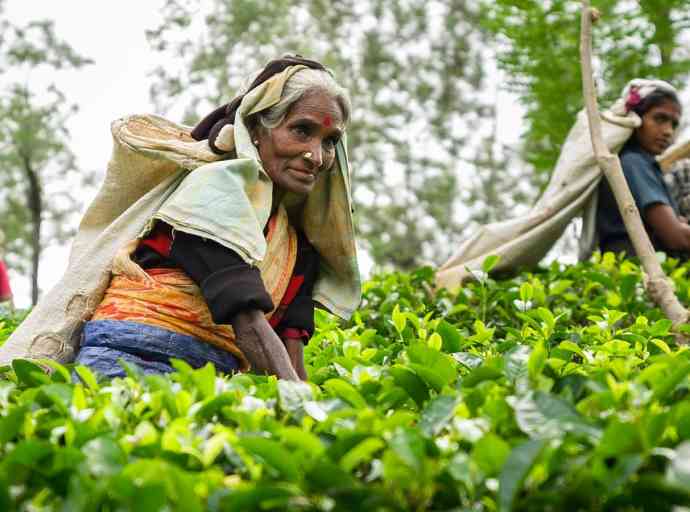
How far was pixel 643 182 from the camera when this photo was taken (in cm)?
537

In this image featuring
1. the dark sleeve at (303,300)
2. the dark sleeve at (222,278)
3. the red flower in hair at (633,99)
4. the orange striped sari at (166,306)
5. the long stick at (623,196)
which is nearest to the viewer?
the dark sleeve at (222,278)

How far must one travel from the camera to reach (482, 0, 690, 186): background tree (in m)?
8.07

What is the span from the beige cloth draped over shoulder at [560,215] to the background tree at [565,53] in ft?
7.19

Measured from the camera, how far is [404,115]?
88.4 ft

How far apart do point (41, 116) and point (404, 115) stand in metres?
11.1

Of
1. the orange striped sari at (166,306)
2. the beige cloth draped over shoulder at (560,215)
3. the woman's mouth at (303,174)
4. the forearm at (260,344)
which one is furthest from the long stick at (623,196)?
the forearm at (260,344)

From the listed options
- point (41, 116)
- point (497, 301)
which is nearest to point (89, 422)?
point (497, 301)

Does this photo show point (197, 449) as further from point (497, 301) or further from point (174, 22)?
point (174, 22)

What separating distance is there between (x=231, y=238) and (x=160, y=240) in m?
0.36

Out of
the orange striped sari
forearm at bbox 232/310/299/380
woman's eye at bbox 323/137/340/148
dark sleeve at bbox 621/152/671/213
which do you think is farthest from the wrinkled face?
forearm at bbox 232/310/299/380

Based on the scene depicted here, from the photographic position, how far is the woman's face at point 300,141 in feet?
9.72

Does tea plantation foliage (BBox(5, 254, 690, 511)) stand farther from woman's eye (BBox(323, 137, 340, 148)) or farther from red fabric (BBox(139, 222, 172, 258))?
woman's eye (BBox(323, 137, 340, 148))

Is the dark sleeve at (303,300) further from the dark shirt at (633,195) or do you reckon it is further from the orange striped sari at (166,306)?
the dark shirt at (633,195)

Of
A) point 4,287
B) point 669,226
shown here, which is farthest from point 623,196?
point 4,287
